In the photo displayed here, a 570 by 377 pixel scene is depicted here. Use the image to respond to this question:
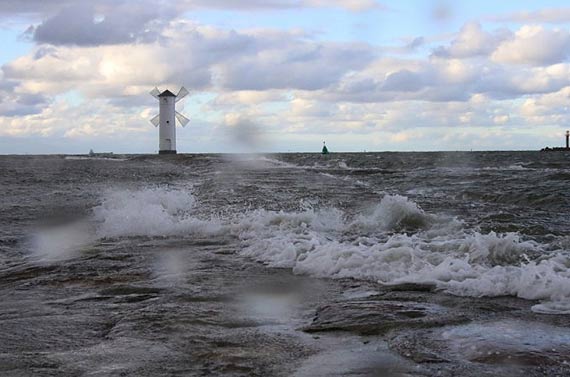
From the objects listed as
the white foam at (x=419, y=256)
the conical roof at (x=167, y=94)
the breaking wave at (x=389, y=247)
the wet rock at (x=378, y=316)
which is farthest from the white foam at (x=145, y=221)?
the conical roof at (x=167, y=94)

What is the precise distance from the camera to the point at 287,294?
22.8 ft

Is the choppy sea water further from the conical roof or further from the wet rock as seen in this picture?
the conical roof

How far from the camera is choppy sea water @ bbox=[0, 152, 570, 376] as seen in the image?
453 cm

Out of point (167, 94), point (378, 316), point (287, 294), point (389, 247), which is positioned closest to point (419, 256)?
point (389, 247)

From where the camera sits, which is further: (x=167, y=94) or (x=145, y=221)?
(x=167, y=94)

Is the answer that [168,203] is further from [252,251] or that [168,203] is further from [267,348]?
[267,348]

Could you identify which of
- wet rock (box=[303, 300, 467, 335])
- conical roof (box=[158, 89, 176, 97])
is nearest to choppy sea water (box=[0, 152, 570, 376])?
wet rock (box=[303, 300, 467, 335])

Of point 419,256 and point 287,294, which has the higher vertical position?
point 419,256

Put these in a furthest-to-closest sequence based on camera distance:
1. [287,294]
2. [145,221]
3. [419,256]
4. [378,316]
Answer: [145,221] → [419,256] → [287,294] → [378,316]

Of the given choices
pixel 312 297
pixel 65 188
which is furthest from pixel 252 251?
pixel 65 188

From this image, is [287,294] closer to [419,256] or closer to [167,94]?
[419,256]

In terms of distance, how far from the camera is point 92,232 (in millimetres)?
12750

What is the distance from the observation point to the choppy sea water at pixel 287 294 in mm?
4531

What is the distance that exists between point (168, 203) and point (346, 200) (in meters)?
4.50
